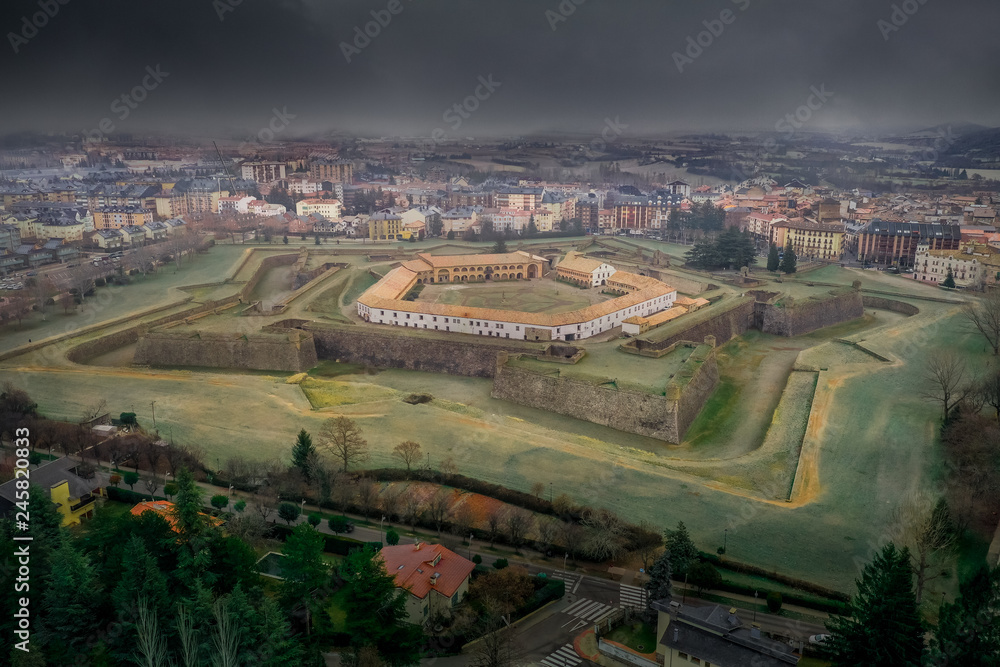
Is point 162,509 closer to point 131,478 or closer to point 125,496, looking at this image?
point 125,496

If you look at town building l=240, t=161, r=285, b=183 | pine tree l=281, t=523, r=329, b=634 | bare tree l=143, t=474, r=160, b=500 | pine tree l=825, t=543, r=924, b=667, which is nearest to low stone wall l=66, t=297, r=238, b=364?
bare tree l=143, t=474, r=160, b=500

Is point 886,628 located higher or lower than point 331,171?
lower

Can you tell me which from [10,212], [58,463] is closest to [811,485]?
[58,463]

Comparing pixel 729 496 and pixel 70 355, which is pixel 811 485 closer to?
pixel 729 496

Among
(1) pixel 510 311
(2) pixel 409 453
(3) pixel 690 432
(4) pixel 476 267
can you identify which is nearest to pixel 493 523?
(2) pixel 409 453

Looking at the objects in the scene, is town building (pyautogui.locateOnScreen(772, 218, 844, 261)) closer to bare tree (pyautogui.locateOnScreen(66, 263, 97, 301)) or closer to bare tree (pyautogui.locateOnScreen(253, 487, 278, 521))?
bare tree (pyautogui.locateOnScreen(253, 487, 278, 521))

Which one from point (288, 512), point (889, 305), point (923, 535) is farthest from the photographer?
point (889, 305)
